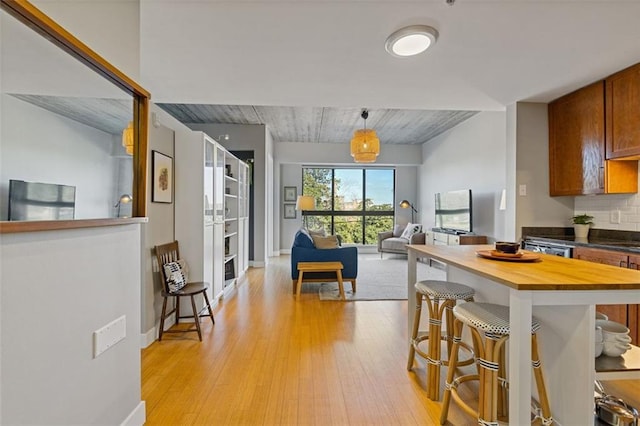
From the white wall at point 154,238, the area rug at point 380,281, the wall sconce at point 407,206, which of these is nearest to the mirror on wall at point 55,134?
the white wall at point 154,238

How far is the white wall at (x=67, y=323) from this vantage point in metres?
0.95

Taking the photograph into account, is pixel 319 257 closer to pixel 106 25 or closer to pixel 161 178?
pixel 161 178

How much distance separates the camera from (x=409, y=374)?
2.17 meters

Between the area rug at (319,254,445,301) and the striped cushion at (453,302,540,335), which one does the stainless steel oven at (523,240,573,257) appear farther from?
the striped cushion at (453,302,540,335)

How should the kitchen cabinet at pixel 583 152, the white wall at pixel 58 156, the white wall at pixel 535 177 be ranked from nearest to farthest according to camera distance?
the white wall at pixel 58 156 < the kitchen cabinet at pixel 583 152 < the white wall at pixel 535 177

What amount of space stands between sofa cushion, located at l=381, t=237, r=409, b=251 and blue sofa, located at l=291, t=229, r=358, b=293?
3.05 m

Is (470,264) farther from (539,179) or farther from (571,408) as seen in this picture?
(539,179)

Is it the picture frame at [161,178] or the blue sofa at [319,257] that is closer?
the picture frame at [161,178]

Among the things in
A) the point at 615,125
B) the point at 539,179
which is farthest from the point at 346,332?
the point at 615,125

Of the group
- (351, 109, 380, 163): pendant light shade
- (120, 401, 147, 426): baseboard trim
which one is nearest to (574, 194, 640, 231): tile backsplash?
(351, 109, 380, 163): pendant light shade

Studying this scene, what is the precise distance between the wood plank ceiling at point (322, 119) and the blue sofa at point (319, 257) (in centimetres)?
237

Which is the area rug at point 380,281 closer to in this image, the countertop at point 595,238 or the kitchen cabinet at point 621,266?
the countertop at point 595,238

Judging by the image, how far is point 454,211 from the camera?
235 inches

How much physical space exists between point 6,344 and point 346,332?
2.49 meters
